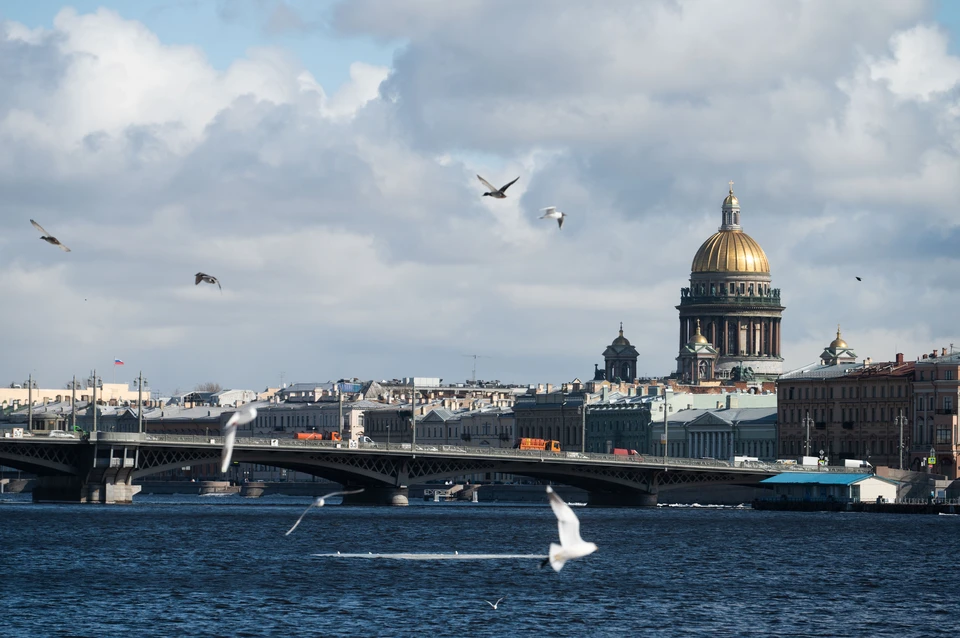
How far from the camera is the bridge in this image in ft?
325

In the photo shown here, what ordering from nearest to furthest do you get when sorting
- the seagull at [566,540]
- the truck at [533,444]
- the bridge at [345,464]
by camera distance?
the seagull at [566,540] → the bridge at [345,464] → the truck at [533,444]

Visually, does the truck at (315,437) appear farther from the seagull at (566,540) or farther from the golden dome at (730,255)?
the seagull at (566,540)

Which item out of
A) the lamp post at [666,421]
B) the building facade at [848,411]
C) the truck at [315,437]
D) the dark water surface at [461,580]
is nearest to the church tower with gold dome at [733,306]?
the lamp post at [666,421]

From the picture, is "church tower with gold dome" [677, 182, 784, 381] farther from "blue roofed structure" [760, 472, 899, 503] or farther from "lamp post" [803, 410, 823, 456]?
"blue roofed structure" [760, 472, 899, 503]

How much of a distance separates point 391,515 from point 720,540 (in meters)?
22.5

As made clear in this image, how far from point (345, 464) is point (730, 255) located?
8380cm

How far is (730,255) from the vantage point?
181250 mm

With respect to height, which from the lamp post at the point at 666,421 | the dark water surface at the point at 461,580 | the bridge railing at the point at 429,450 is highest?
the lamp post at the point at 666,421

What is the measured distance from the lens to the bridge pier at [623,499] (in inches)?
4338

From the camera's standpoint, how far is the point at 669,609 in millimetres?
47531

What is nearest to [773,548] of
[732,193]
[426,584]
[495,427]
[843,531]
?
[843,531]

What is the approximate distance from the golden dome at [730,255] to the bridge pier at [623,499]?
6773 cm

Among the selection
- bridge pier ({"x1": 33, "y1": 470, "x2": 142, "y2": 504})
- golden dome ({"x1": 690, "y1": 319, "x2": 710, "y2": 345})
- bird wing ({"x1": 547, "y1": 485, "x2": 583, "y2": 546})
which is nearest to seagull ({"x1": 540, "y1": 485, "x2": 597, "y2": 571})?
bird wing ({"x1": 547, "y1": 485, "x2": 583, "y2": 546})

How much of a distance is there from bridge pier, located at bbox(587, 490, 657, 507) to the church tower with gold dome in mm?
64903
